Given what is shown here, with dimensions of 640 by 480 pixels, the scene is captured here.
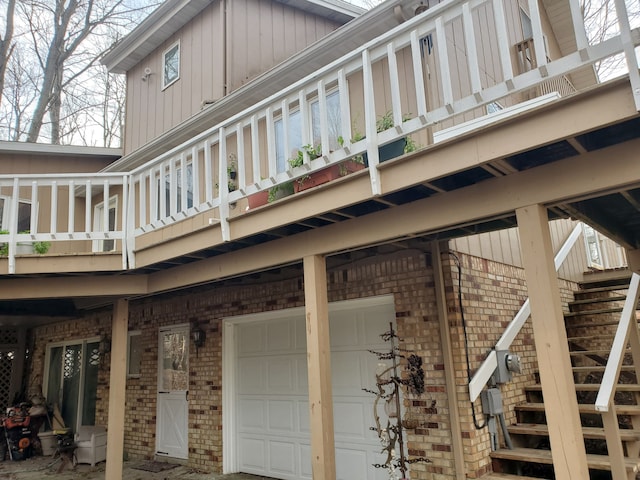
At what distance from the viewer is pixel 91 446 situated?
8141mm

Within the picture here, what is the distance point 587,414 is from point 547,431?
72cm

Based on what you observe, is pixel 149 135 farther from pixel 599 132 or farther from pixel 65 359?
pixel 599 132

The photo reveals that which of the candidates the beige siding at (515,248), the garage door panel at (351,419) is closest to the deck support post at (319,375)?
the beige siding at (515,248)

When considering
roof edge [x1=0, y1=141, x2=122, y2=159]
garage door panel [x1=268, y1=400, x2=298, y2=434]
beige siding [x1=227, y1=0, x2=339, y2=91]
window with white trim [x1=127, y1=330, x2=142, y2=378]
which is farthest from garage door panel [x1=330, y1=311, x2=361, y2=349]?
roof edge [x1=0, y1=141, x2=122, y2=159]

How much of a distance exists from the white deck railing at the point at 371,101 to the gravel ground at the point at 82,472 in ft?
10.6

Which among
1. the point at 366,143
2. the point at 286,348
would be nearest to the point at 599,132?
the point at 366,143

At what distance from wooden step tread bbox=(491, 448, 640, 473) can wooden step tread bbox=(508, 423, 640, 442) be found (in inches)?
7.1

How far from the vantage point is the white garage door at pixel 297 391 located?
220 inches

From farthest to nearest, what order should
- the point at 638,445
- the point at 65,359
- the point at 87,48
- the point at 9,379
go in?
1. the point at 87,48
2. the point at 9,379
3. the point at 65,359
4. the point at 638,445

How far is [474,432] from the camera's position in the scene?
15.0ft

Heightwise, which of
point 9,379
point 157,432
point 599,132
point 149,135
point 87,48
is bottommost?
point 157,432

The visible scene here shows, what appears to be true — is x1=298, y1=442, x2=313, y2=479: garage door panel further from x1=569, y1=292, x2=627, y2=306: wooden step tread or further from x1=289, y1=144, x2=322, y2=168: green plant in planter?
x1=569, y1=292, x2=627, y2=306: wooden step tread

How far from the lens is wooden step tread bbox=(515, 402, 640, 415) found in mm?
4594

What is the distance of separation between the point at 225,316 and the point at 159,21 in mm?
5779
